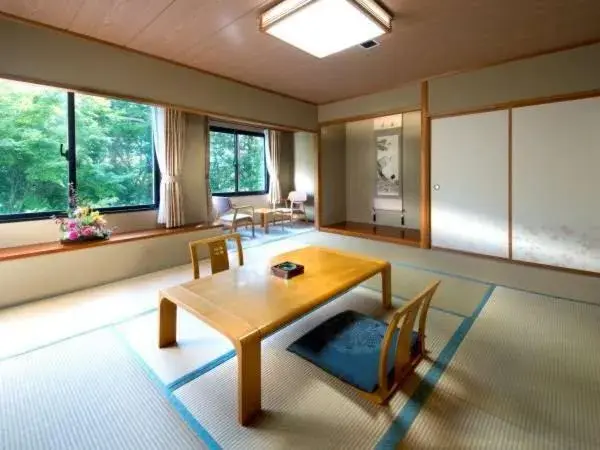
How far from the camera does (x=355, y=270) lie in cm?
220

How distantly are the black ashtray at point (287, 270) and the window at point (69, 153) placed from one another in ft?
8.67

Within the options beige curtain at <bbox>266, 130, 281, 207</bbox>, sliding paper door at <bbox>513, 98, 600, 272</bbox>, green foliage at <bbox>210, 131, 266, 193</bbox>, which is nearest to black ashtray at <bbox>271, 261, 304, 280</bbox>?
sliding paper door at <bbox>513, 98, 600, 272</bbox>

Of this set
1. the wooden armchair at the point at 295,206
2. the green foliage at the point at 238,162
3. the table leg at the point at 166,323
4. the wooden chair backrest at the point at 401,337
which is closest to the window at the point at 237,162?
the green foliage at the point at 238,162

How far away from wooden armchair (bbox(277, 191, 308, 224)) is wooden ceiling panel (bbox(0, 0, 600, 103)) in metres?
2.87

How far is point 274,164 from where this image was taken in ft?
22.1

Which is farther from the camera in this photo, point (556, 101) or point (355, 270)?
point (556, 101)

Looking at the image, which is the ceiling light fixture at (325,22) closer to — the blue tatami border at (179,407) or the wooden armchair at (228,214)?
the blue tatami border at (179,407)

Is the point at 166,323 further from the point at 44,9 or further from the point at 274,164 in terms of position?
the point at 274,164

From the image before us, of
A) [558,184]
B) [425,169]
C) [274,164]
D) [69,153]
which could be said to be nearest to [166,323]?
[69,153]

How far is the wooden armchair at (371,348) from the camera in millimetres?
1465

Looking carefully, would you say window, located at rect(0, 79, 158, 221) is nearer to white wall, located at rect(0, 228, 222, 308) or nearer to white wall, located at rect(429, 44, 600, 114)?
white wall, located at rect(0, 228, 222, 308)

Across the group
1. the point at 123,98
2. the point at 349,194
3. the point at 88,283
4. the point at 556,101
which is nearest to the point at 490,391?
the point at 556,101

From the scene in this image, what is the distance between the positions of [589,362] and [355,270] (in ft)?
4.62

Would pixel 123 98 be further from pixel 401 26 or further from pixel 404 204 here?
pixel 404 204
